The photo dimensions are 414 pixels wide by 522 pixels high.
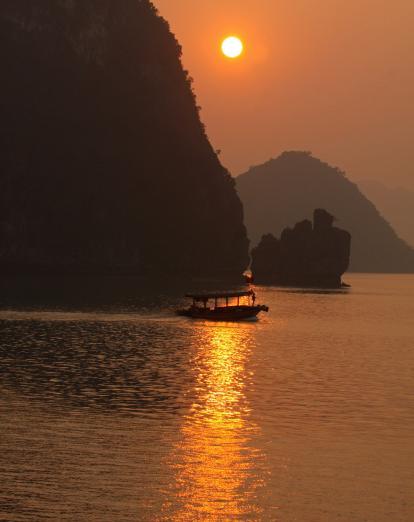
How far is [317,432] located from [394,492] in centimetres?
985

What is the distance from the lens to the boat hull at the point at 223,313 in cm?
11669

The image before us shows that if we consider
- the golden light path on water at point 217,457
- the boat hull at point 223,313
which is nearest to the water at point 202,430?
the golden light path on water at point 217,457

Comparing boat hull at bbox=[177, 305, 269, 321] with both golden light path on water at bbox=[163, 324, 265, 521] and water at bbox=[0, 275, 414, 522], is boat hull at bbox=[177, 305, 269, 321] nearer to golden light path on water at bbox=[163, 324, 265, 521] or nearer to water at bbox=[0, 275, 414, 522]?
water at bbox=[0, 275, 414, 522]

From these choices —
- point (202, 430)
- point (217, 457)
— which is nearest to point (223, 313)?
point (202, 430)

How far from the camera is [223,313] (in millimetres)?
117500

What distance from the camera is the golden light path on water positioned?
29375 millimetres

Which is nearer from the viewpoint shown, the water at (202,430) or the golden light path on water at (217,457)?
the golden light path on water at (217,457)

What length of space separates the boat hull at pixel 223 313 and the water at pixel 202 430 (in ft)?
95.9

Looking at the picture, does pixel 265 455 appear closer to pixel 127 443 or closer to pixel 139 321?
pixel 127 443

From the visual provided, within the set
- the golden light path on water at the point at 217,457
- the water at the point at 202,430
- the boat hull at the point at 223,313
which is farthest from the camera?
the boat hull at the point at 223,313

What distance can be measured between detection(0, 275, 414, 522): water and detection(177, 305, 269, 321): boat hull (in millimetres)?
29244

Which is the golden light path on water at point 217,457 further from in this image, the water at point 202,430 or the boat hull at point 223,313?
the boat hull at point 223,313

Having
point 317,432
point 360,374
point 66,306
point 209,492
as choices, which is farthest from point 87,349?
point 66,306

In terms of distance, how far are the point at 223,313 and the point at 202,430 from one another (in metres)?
76.2
